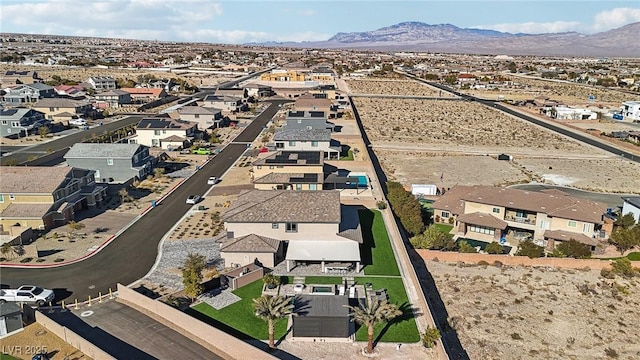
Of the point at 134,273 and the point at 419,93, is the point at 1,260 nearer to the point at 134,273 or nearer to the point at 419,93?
the point at 134,273

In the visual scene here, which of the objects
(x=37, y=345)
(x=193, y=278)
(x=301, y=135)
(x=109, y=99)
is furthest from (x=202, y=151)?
(x=109, y=99)

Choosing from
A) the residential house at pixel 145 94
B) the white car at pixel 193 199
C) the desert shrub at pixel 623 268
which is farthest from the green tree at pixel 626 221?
the residential house at pixel 145 94

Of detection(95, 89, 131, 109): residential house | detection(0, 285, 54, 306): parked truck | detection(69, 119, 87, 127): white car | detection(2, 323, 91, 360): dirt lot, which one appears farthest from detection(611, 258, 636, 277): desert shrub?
detection(95, 89, 131, 109): residential house

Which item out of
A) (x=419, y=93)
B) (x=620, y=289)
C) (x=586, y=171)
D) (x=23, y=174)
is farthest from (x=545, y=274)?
(x=419, y=93)

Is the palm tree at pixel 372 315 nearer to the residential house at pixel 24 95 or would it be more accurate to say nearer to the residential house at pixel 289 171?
the residential house at pixel 289 171

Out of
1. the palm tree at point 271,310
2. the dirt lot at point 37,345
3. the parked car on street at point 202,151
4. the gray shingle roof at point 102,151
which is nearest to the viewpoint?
the dirt lot at point 37,345

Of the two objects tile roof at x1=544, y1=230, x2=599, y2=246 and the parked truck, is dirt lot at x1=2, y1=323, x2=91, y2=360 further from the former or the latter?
tile roof at x1=544, y1=230, x2=599, y2=246
